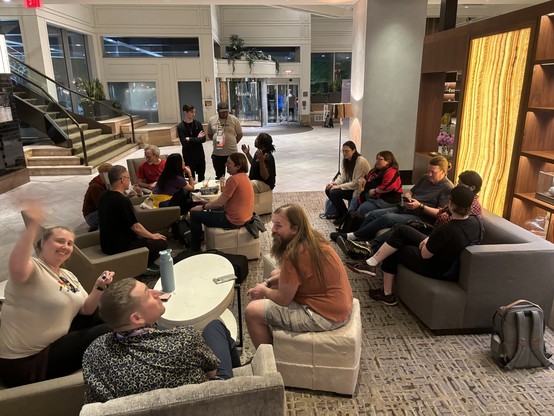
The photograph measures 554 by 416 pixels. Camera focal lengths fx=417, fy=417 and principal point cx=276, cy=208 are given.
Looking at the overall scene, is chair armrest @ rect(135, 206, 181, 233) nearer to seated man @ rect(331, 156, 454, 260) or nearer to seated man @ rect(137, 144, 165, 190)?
seated man @ rect(137, 144, 165, 190)

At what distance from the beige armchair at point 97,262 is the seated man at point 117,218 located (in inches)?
5.3

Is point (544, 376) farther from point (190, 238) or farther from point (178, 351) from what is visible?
point (190, 238)

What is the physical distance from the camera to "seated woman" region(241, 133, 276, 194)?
5645mm

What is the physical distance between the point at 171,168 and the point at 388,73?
4841mm

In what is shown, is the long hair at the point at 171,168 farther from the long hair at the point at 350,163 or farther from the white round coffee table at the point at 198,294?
the long hair at the point at 350,163

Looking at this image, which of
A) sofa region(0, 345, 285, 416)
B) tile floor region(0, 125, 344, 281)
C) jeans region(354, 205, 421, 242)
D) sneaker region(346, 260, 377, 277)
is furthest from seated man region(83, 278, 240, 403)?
jeans region(354, 205, 421, 242)

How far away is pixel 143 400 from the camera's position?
148 centimetres

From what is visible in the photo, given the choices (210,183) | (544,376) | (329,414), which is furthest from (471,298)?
(210,183)

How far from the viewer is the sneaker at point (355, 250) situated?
4.25m

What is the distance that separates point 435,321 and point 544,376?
0.75m

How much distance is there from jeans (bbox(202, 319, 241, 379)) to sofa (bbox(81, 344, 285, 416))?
48 cm

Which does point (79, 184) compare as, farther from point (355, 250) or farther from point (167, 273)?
point (167, 273)

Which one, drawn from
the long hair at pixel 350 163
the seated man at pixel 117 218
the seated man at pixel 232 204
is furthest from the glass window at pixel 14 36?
the long hair at pixel 350 163

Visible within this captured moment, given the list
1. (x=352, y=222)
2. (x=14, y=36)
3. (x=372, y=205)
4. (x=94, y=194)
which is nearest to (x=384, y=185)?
(x=372, y=205)
